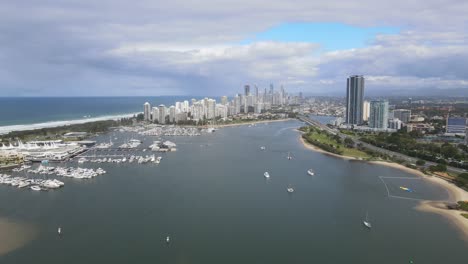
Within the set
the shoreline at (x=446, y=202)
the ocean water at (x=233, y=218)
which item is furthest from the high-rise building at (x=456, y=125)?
the ocean water at (x=233, y=218)

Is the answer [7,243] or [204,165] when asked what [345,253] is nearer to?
[7,243]

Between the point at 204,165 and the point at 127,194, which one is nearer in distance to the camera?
the point at 127,194

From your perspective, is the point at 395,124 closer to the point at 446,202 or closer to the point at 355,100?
the point at 355,100

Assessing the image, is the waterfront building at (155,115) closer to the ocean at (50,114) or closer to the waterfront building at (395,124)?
the ocean at (50,114)

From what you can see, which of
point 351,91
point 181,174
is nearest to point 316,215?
point 181,174

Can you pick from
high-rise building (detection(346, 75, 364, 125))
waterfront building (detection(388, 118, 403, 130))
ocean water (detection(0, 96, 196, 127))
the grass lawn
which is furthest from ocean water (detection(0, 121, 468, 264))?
ocean water (detection(0, 96, 196, 127))

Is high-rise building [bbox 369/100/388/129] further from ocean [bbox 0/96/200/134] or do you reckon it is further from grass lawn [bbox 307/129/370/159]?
ocean [bbox 0/96/200/134]

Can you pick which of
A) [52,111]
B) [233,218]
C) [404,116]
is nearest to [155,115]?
[52,111]
